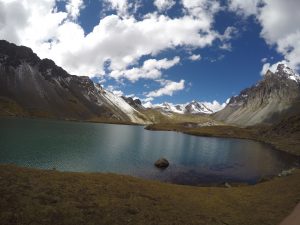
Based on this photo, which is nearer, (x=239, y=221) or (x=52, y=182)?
(x=239, y=221)

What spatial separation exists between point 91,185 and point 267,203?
20787mm

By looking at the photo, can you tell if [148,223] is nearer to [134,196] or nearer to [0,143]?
[134,196]

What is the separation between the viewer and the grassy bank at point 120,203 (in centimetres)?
2264

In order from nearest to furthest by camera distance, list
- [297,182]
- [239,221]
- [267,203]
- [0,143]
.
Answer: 1. [239,221]
2. [267,203]
3. [297,182]
4. [0,143]

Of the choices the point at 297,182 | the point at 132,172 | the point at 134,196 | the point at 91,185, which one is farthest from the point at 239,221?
the point at 132,172

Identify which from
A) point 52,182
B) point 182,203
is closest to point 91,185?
point 52,182

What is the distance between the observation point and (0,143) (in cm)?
7788

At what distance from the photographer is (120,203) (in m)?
27.7

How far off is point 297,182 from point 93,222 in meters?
34.9

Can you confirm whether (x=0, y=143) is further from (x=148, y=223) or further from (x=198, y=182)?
(x=148, y=223)

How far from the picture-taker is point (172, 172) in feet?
216

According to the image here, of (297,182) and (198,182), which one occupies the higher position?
(297,182)

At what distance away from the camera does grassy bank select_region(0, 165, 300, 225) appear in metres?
22.6

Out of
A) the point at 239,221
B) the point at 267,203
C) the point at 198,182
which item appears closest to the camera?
the point at 239,221
